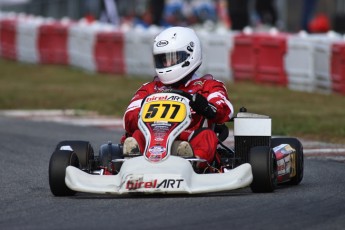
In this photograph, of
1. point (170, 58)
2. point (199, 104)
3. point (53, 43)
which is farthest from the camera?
point (53, 43)

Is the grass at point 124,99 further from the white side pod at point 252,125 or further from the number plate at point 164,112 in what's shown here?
the number plate at point 164,112

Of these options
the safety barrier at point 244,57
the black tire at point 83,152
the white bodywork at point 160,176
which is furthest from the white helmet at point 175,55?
the safety barrier at point 244,57

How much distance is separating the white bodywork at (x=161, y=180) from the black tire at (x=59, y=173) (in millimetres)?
203

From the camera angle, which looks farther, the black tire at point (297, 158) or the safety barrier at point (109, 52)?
the safety barrier at point (109, 52)

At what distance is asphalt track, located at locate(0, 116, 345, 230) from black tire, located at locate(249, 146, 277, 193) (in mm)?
88

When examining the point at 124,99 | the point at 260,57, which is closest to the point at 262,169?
the point at 124,99

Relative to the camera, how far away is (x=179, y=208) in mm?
7969

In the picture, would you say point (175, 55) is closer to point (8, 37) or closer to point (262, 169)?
point (262, 169)

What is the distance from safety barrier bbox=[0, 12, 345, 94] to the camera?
19.9 metres

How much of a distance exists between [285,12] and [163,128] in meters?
24.4

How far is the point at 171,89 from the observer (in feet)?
30.3

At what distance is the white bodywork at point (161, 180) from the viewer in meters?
8.31

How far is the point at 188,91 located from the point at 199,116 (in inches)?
14.0

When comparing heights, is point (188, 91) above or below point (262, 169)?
above
